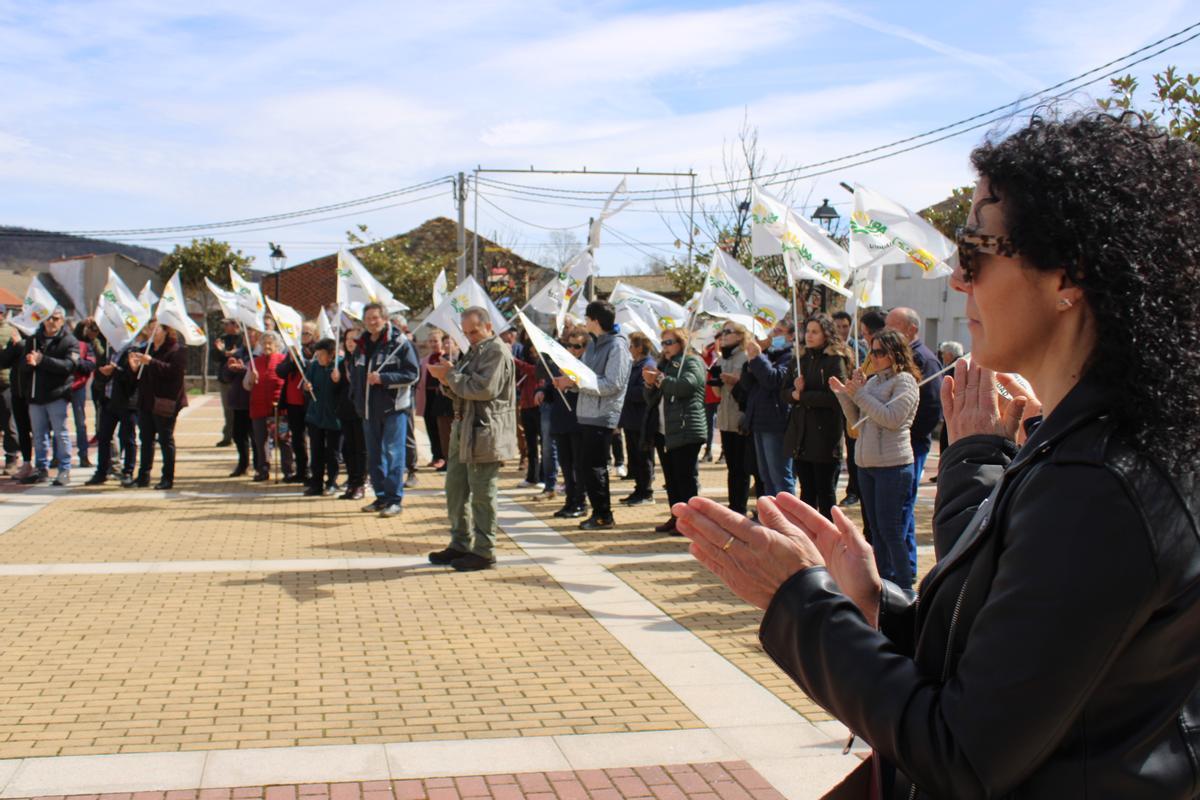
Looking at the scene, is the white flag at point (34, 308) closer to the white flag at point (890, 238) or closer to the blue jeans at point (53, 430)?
the blue jeans at point (53, 430)

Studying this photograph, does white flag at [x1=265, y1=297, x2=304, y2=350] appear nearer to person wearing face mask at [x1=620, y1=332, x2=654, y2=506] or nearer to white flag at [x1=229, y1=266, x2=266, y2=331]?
white flag at [x1=229, y1=266, x2=266, y2=331]

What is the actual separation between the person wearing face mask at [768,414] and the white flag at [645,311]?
3310 mm

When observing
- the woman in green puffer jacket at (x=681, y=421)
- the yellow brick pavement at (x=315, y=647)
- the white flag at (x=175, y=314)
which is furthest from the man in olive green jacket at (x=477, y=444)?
the white flag at (x=175, y=314)

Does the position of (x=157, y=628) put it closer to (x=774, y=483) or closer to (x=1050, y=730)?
(x=774, y=483)

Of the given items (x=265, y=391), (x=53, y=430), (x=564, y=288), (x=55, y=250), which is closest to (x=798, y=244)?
(x=564, y=288)

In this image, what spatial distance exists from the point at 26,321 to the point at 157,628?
31.4 ft

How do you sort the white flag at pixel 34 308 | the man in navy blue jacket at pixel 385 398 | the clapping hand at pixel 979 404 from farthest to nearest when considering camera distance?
the white flag at pixel 34 308
the man in navy blue jacket at pixel 385 398
the clapping hand at pixel 979 404

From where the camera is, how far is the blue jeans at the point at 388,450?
1212 cm

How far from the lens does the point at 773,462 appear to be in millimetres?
10406

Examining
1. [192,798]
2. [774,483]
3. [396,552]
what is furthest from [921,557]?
[192,798]

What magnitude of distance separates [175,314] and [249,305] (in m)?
1.86

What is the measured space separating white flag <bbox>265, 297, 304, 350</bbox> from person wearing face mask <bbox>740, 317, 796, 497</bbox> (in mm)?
6694

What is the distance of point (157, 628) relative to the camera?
7027 millimetres

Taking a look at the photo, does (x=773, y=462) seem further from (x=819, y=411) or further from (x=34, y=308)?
(x=34, y=308)
